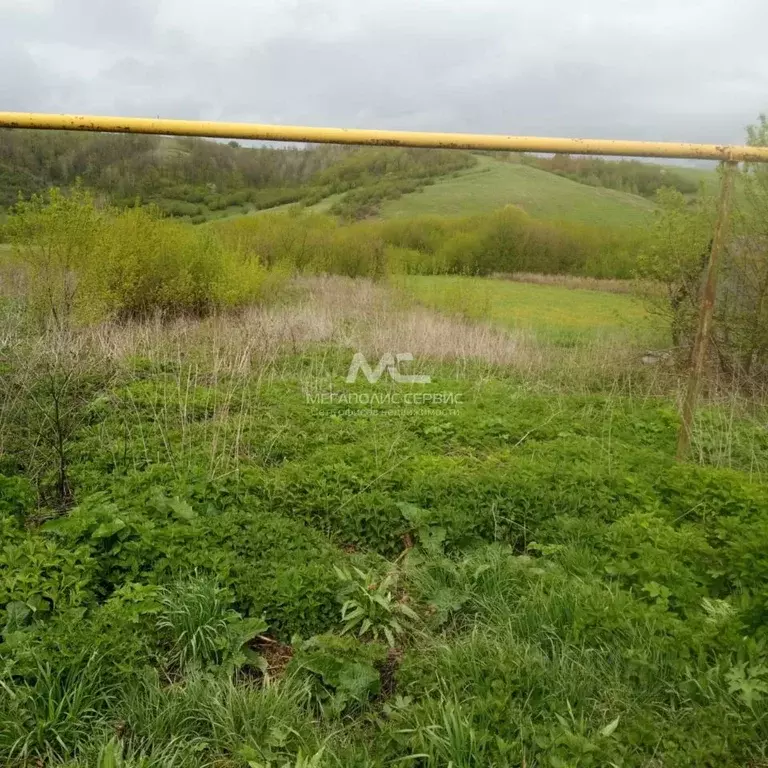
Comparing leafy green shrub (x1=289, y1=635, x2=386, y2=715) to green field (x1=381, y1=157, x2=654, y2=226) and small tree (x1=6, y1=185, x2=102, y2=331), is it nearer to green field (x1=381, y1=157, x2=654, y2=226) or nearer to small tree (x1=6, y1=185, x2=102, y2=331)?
small tree (x1=6, y1=185, x2=102, y2=331)

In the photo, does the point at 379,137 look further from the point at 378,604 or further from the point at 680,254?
the point at 680,254

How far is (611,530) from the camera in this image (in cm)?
320

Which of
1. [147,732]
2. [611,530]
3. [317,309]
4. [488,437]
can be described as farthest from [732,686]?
[317,309]

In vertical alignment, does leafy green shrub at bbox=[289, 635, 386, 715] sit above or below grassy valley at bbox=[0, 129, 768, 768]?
below

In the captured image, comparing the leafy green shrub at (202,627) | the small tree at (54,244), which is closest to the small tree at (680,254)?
the leafy green shrub at (202,627)

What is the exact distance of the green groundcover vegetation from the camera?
1954 millimetres

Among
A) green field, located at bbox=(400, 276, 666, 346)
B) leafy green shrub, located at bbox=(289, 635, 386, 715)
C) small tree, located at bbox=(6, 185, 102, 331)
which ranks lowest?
leafy green shrub, located at bbox=(289, 635, 386, 715)

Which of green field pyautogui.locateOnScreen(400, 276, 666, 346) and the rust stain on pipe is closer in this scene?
the rust stain on pipe

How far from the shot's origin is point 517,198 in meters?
17.8

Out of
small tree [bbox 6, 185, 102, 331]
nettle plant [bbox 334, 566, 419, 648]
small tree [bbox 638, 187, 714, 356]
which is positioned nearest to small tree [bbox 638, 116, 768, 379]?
small tree [bbox 638, 187, 714, 356]

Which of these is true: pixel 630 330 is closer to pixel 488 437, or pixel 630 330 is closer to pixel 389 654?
pixel 488 437

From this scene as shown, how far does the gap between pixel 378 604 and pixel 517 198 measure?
56.2 ft

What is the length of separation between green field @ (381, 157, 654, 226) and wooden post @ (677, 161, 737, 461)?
8.68 metres

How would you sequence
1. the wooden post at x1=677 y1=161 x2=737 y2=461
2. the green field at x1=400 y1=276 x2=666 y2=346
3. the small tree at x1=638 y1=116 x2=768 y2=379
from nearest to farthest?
the wooden post at x1=677 y1=161 x2=737 y2=461, the small tree at x1=638 y1=116 x2=768 y2=379, the green field at x1=400 y1=276 x2=666 y2=346
